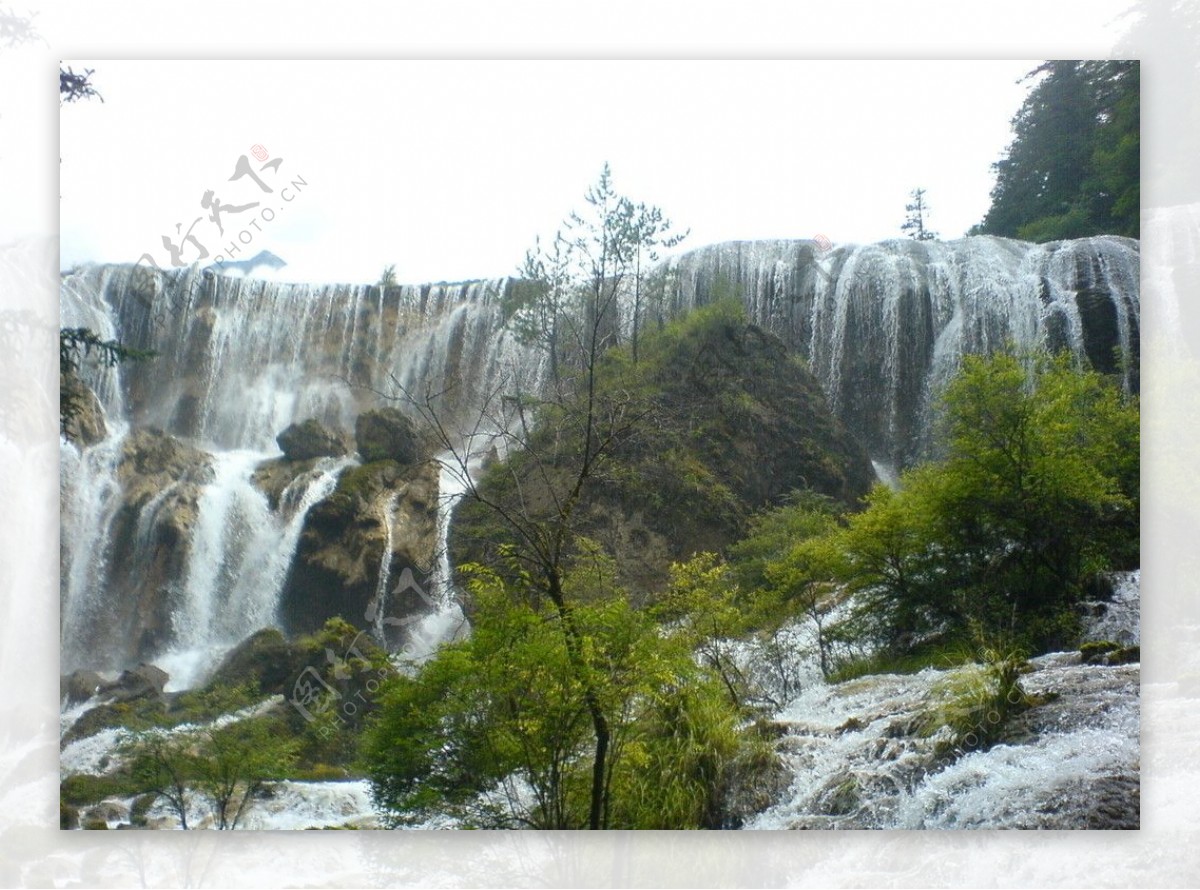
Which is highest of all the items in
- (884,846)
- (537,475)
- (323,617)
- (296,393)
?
(296,393)

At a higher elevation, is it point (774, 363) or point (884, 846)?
point (774, 363)

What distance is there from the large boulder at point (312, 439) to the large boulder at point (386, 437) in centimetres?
9

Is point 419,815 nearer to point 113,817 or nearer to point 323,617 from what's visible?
point 323,617

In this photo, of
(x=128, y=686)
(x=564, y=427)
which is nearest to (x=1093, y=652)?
(x=564, y=427)

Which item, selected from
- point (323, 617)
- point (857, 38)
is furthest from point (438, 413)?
point (857, 38)

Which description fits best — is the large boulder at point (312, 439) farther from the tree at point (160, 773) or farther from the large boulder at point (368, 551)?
the tree at point (160, 773)

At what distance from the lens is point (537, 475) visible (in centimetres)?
482

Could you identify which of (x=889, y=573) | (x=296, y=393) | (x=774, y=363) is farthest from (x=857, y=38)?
(x=296, y=393)

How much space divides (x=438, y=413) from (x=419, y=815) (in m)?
1.53

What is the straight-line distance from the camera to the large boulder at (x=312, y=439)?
4848 millimetres

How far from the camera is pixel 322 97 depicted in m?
4.79

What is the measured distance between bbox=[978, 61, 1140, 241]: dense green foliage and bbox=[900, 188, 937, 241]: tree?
270mm

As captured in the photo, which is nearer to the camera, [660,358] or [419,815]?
A: [419,815]

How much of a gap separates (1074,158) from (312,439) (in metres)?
3.18
